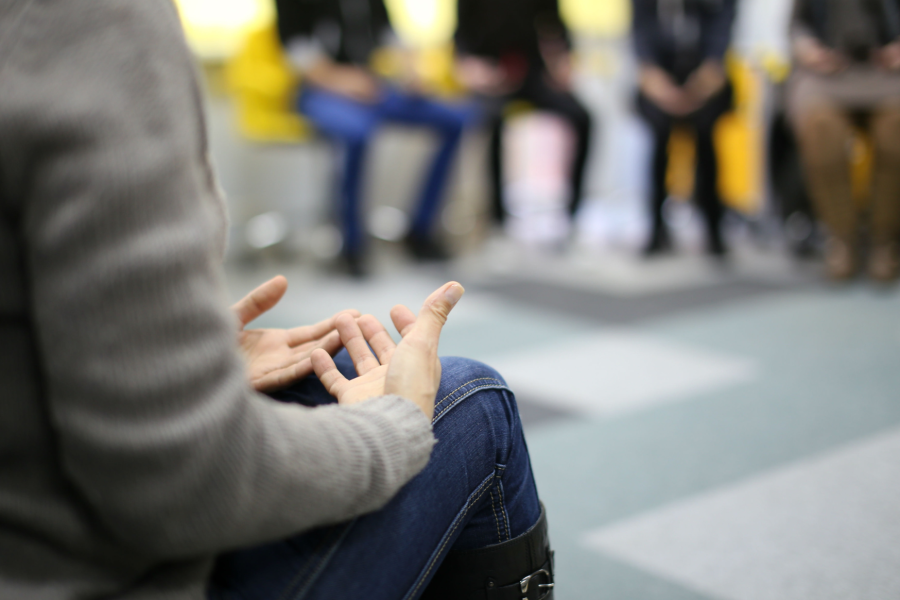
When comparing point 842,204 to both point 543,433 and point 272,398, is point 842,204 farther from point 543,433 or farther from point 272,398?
point 272,398

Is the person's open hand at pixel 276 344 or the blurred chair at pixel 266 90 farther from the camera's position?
the blurred chair at pixel 266 90

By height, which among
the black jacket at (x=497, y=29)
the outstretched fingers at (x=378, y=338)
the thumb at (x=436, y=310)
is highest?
the black jacket at (x=497, y=29)

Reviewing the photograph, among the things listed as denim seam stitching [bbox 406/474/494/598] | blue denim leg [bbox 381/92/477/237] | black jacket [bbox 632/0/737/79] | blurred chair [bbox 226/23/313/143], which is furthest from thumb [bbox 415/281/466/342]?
black jacket [bbox 632/0/737/79]

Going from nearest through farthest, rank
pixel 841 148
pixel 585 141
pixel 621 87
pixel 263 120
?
pixel 841 148 < pixel 263 120 < pixel 585 141 < pixel 621 87

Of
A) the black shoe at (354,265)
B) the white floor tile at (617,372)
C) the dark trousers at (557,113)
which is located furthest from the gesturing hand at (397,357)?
the dark trousers at (557,113)

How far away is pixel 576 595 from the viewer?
1.05 m

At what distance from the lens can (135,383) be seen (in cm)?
44

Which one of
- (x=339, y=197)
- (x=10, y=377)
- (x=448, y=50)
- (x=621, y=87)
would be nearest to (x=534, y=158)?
(x=621, y=87)

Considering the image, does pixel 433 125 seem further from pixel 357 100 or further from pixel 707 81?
pixel 707 81

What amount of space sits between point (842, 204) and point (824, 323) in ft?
2.11

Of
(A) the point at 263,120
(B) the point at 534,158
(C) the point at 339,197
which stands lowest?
(B) the point at 534,158

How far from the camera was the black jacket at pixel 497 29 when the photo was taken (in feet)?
11.6

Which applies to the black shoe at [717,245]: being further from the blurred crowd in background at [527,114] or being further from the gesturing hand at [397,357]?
the gesturing hand at [397,357]

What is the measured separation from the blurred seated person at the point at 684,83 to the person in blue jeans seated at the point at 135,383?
2801 millimetres
